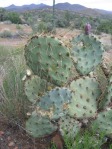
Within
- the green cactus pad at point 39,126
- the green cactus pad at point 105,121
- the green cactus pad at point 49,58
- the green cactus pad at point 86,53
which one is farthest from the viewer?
the green cactus pad at point 86,53

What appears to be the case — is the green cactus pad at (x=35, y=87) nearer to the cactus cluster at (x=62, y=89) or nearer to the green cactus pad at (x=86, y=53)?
the cactus cluster at (x=62, y=89)

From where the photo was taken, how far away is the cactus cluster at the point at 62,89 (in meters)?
4.48

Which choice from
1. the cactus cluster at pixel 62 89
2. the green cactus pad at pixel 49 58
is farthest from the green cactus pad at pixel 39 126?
the green cactus pad at pixel 49 58

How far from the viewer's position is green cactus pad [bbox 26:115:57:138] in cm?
462

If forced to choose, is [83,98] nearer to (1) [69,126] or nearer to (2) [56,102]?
(1) [69,126]

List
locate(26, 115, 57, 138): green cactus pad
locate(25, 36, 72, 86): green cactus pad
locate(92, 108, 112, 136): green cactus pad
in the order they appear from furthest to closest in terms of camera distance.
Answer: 1. locate(92, 108, 112, 136): green cactus pad
2. locate(26, 115, 57, 138): green cactus pad
3. locate(25, 36, 72, 86): green cactus pad

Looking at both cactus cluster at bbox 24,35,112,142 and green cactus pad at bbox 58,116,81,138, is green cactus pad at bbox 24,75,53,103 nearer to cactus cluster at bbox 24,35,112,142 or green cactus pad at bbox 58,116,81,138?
cactus cluster at bbox 24,35,112,142

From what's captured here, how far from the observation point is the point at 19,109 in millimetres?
5270

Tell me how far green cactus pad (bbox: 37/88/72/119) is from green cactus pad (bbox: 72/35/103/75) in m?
0.61

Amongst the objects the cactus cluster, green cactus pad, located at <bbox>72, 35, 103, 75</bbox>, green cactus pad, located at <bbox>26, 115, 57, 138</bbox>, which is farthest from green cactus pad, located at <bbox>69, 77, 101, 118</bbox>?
green cactus pad, located at <bbox>26, 115, 57, 138</bbox>

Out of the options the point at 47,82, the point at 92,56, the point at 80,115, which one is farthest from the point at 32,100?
the point at 92,56

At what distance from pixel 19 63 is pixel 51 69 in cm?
148

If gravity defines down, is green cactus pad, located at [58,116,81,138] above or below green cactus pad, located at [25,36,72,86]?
below

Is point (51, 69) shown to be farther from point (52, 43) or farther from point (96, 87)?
point (96, 87)
